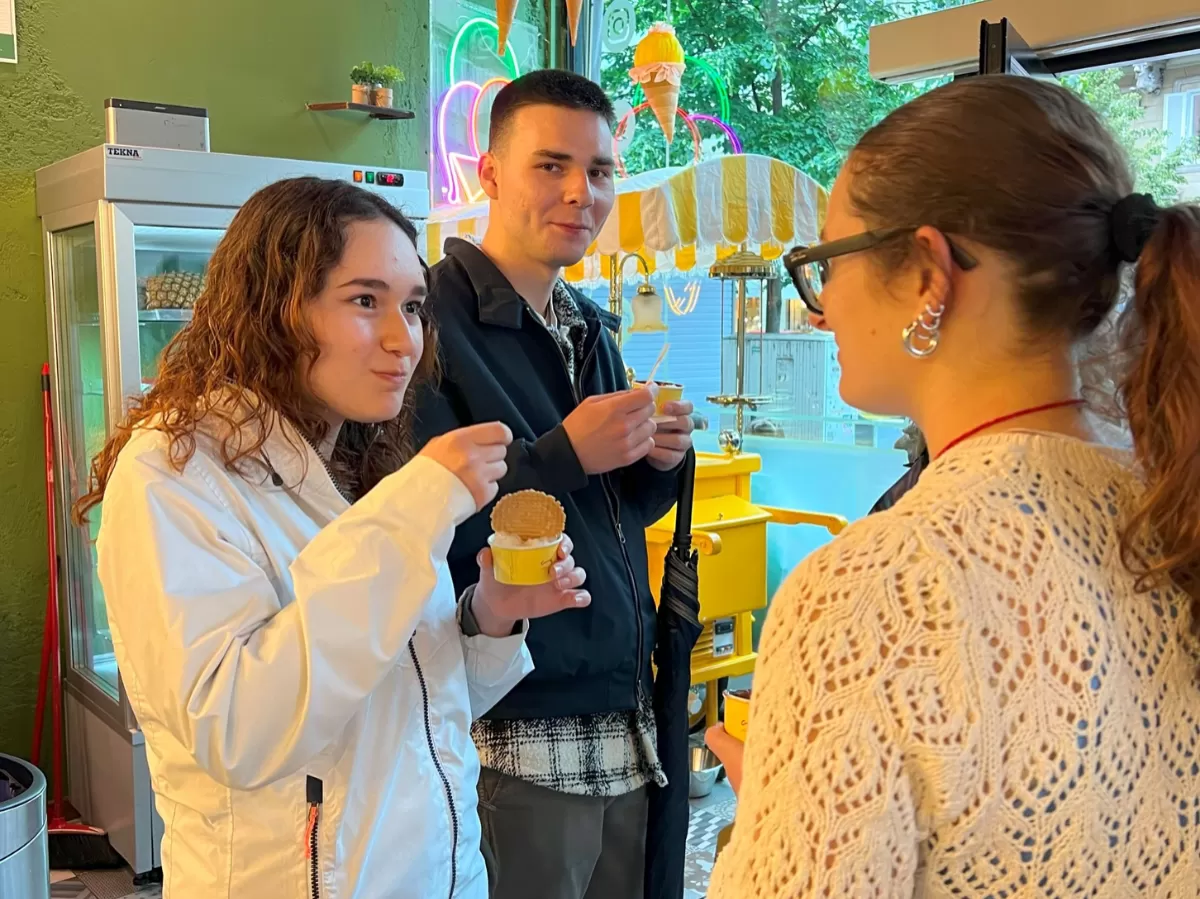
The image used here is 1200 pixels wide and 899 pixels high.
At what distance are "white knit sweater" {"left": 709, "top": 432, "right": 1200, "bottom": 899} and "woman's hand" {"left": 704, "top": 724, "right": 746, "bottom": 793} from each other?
20 cm

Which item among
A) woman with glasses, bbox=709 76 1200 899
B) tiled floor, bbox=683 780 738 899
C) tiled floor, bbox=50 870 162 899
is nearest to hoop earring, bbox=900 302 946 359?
woman with glasses, bbox=709 76 1200 899

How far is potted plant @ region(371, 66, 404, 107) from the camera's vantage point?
13.8 ft

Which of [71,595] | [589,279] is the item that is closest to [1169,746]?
[71,595]

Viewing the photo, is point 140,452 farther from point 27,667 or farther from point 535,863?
point 27,667

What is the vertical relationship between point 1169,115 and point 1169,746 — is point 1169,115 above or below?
above

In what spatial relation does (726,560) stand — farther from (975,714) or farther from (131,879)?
(975,714)

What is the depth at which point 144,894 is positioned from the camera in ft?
10.5

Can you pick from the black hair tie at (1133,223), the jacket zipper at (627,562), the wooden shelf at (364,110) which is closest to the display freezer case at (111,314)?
the wooden shelf at (364,110)

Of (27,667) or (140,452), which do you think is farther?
(27,667)

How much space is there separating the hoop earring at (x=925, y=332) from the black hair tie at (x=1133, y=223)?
0.17m

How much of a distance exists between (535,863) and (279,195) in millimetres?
1194

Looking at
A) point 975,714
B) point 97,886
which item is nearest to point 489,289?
point 975,714

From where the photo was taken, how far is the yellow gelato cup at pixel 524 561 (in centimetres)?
153

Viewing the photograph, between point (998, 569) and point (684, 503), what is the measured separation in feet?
3.98
